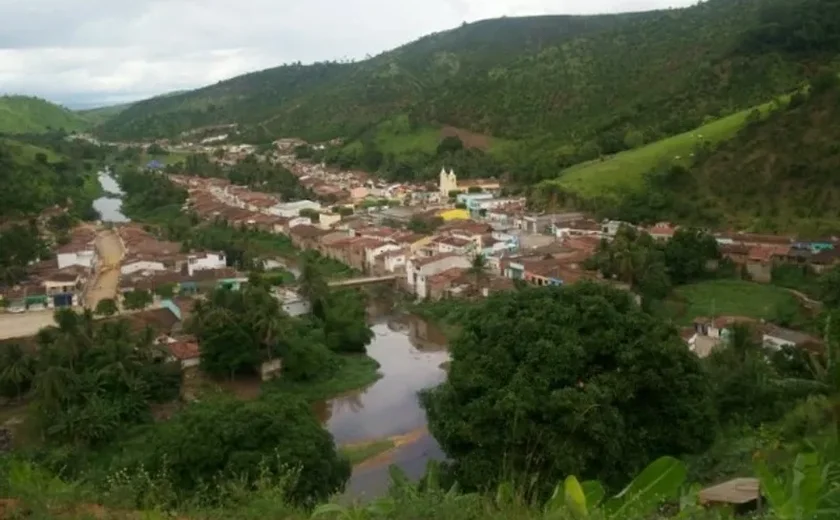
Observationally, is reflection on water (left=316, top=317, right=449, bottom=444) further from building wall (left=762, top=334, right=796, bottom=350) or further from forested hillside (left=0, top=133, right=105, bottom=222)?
forested hillside (left=0, top=133, right=105, bottom=222)

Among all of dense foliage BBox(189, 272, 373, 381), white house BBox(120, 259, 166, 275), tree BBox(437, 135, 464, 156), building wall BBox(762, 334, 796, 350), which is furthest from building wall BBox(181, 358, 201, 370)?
tree BBox(437, 135, 464, 156)

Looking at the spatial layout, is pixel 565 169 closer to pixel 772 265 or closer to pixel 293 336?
pixel 772 265

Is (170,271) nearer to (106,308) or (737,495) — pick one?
(106,308)

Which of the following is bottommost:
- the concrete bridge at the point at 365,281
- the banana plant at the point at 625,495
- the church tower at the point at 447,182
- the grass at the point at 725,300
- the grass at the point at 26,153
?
the grass at the point at 725,300

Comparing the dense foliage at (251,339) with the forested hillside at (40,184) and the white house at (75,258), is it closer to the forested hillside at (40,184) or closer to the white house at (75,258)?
the white house at (75,258)

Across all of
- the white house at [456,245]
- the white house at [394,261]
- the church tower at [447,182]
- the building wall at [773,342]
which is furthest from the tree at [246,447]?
the church tower at [447,182]

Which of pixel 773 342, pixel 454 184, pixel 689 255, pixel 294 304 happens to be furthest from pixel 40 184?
pixel 773 342
